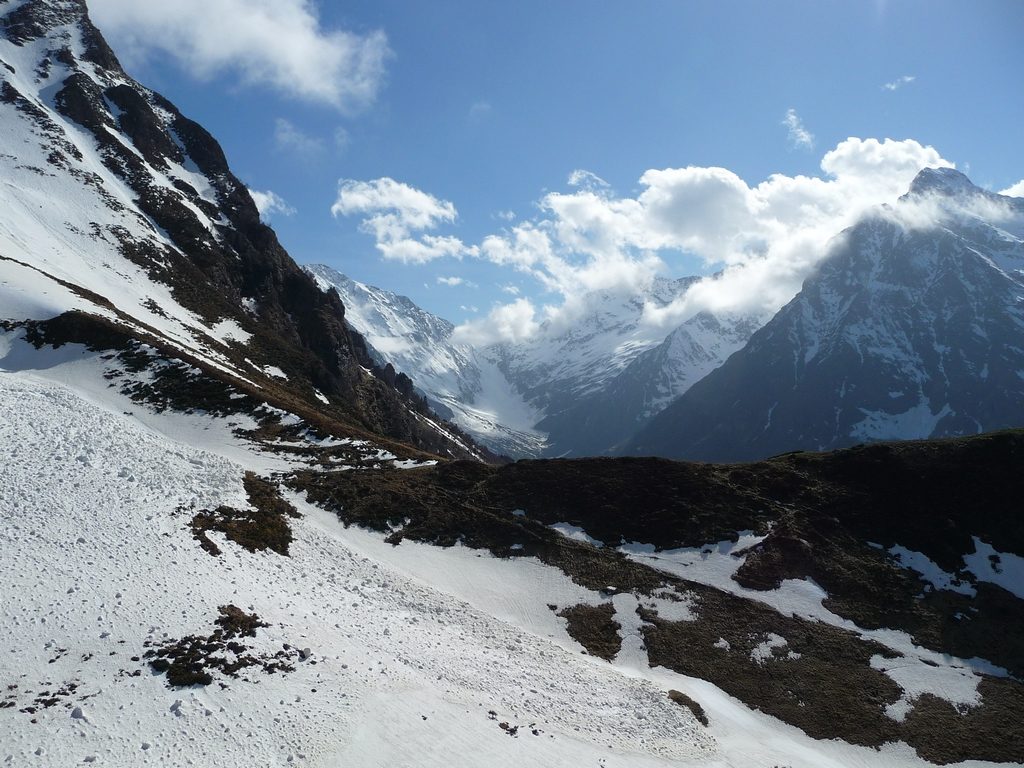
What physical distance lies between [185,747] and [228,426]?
132 feet

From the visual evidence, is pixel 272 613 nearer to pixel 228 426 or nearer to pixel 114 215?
pixel 228 426

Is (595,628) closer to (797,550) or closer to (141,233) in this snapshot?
(797,550)

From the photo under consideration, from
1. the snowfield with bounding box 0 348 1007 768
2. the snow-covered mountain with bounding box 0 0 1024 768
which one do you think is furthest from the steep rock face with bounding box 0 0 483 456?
the snowfield with bounding box 0 348 1007 768

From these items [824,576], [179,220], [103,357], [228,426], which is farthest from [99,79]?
[824,576]

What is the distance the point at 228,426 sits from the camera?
52.9 metres

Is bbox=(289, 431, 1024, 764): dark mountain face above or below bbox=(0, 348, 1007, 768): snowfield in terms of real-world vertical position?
above

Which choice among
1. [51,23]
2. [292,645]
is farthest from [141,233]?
[292,645]

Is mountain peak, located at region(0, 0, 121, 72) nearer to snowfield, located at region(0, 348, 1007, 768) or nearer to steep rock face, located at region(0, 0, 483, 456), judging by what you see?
steep rock face, located at region(0, 0, 483, 456)

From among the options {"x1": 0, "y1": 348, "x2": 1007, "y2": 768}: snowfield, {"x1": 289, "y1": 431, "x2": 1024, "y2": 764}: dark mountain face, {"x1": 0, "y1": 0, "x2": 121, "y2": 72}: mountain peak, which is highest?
{"x1": 0, "y1": 0, "x2": 121, "y2": 72}: mountain peak

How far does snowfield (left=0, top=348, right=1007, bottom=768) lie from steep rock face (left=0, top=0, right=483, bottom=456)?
38.0 metres

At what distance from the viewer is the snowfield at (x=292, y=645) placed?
57.6 feet

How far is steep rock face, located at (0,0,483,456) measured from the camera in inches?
Answer: 3164

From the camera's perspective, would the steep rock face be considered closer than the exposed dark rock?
No

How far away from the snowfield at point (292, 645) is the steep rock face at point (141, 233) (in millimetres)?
38035
